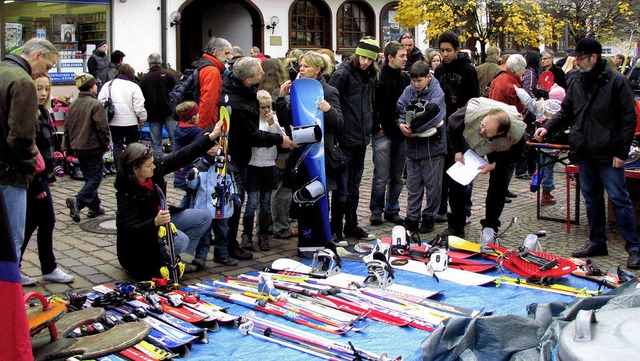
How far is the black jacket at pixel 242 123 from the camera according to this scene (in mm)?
6566

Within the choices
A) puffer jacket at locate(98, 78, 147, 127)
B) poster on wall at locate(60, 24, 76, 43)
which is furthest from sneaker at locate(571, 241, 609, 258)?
poster on wall at locate(60, 24, 76, 43)

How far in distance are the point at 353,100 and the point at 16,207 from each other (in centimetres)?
339

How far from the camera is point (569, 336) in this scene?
2914 mm

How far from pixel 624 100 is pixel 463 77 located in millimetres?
1858

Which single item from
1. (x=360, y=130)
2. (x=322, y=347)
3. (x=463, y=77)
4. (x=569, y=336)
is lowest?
(x=322, y=347)

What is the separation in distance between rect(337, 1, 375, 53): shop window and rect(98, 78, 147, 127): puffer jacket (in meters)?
13.7

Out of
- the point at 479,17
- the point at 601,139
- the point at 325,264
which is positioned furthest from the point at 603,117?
the point at 479,17

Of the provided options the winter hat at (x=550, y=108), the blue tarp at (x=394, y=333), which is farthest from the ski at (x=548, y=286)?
the winter hat at (x=550, y=108)

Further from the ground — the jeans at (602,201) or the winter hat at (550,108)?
the winter hat at (550,108)

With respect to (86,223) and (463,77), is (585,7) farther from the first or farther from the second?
(86,223)

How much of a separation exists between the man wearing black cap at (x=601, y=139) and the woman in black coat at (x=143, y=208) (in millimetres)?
3280

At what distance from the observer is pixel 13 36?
16875mm

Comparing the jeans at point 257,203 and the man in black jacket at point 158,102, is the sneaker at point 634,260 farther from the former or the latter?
the man in black jacket at point 158,102

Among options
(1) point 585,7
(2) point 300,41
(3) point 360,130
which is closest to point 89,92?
(3) point 360,130
